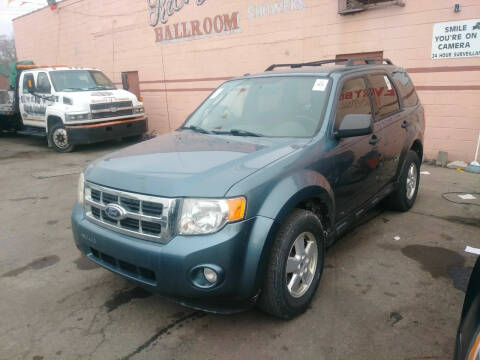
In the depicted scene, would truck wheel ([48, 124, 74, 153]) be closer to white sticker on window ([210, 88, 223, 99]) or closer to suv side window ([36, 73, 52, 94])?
suv side window ([36, 73, 52, 94])

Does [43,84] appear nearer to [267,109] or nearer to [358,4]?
[358,4]

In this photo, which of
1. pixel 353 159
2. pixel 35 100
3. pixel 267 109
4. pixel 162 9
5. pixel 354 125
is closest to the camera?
pixel 354 125

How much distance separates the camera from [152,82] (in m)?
13.2

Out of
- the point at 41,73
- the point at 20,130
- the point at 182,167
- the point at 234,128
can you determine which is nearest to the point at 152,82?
the point at 41,73

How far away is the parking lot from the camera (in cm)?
259

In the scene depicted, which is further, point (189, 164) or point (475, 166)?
point (475, 166)

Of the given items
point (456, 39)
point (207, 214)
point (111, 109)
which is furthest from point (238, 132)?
point (111, 109)

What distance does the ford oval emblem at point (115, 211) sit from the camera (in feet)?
8.54

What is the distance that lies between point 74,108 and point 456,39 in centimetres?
862

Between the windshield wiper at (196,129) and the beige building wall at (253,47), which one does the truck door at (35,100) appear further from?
the windshield wiper at (196,129)

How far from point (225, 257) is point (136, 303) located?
4.01ft

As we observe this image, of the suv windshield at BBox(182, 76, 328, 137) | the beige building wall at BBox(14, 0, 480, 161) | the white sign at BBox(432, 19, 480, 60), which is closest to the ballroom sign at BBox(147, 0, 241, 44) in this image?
the beige building wall at BBox(14, 0, 480, 161)

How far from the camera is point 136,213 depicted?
254cm

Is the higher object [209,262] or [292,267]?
[209,262]
